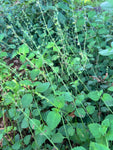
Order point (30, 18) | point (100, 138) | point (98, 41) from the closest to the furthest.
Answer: point (100, 138)
point (98, 41)
point (30, 18)

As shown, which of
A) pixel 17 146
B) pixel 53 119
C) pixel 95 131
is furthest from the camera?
pixel 17 146

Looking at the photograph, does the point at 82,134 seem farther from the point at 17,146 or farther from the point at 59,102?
the point at 17,146

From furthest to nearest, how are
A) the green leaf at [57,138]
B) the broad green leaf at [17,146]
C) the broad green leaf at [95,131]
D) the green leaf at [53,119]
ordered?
the broad green leaf at [17,146] < the green leaf at [57,138] < the green leaf at [53,119] < the broad green leaf at [95,131]

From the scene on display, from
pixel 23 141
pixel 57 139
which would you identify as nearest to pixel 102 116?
pixel 57 139

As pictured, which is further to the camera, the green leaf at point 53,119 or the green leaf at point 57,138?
the green leaf at point 57,138

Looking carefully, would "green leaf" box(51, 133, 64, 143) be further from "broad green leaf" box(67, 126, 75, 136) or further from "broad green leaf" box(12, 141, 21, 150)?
"broad green leaf" box(12, 141, 21, 150)

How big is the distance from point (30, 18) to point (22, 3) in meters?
0.45

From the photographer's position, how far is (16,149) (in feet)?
4.47

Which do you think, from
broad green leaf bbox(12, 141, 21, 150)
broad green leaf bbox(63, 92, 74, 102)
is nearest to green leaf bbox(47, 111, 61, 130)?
broad green leaf bbox(63, 92, 74, 102)

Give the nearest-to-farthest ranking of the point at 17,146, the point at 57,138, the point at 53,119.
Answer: the point at 53,119, the point at 57,138, the point at 17,146

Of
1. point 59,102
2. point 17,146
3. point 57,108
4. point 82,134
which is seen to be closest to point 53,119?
point 59,102

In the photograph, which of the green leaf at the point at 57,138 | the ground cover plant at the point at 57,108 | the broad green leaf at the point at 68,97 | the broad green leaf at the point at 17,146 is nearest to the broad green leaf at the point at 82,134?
the ground cover plant at the point at 57,108

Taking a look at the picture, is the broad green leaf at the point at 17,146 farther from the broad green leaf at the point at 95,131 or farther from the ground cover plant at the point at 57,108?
the broad green leaf at the point at 95,131

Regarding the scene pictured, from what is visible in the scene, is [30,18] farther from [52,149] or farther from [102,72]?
[52,149]
